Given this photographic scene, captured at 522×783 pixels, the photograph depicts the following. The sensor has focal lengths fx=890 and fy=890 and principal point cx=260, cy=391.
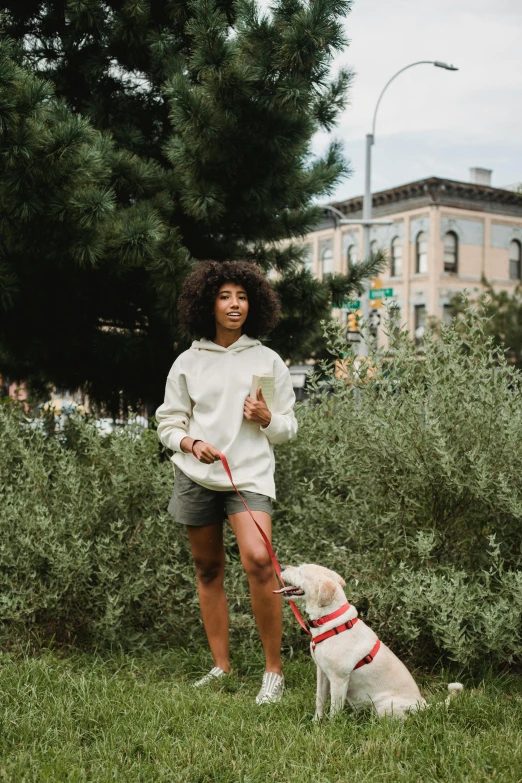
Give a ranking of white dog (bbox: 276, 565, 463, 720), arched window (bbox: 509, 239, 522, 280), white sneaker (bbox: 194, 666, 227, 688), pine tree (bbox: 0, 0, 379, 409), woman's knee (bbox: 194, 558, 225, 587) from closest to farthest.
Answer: white dog (bbox: 276, 565, 463, 720) → white sneaker (bbox: 194, 666, 227, 688) → woman's knee (bbox: 194, 558, 225, 587) → pine tree (bbox: 0, 0, 379, 409) → arched window (bbox: 509, 239, 522, 280)

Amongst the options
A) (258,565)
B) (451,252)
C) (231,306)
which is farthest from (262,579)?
(451,252)

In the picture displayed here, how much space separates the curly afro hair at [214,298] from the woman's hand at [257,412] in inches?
21.3

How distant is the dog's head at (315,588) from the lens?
3.63 metres

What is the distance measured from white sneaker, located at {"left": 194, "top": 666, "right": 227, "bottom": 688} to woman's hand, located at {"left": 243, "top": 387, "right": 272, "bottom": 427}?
126cm

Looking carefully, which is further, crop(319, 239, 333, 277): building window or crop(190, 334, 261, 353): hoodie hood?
crop(319, 239, 333, 277): building window

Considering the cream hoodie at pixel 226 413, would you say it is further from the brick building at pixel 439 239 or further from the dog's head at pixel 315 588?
the brick building at pixel 439 239

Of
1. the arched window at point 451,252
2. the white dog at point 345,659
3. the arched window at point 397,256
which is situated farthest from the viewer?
the arched window at point 397,256

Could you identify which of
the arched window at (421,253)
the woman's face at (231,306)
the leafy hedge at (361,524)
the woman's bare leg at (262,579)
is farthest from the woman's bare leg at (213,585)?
the arched window at (421,253)

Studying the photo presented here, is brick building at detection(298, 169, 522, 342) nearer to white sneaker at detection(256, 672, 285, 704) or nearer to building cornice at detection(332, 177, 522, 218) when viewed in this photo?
building cornice at detection(332, 177, 522, 218)

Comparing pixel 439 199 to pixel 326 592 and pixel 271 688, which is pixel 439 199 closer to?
pixel 271 688

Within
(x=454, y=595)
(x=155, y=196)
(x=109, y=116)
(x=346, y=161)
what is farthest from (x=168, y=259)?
(x=454, y=595)

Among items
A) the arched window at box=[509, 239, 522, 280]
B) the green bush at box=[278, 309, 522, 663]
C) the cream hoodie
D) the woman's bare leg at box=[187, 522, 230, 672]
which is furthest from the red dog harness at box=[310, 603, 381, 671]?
the arched window at box=[509, 239, 522, 280]

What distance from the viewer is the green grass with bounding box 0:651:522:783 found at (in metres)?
3.15

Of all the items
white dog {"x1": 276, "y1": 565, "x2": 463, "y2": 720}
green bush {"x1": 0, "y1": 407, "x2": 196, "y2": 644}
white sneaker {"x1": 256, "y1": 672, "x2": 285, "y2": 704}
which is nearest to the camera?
white dog {"x1": 276, "y1": 565, "x2": 463, "y2": 720}
